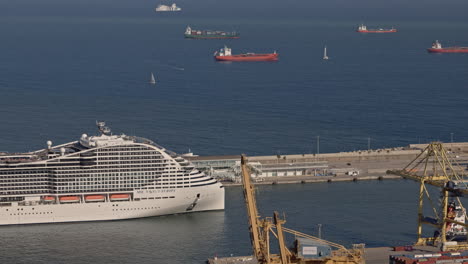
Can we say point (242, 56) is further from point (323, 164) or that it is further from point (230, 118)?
point (323, 164)

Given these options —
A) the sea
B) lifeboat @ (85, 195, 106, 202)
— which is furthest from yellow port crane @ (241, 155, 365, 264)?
lifeboat @ (85, 195, 106, 202)

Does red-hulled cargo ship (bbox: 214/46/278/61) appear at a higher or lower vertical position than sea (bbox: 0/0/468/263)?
higher

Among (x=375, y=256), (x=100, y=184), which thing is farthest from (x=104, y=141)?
(x=375, y=256)

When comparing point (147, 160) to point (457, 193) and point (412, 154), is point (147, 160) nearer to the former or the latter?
point (457, 193)

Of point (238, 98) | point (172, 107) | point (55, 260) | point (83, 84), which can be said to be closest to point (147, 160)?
point (55, 260)

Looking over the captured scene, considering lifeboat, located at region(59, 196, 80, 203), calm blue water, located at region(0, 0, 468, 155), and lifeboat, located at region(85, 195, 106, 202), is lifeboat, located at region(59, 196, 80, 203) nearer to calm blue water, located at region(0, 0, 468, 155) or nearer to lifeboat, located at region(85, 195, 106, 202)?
lifeboat, located at region(85, 195, 106, 202)

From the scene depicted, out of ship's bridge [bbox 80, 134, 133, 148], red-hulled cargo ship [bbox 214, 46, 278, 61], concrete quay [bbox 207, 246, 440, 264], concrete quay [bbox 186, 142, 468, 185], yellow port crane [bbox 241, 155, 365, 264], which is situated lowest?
concrete quay [bbox 207, 246, 440, 264]


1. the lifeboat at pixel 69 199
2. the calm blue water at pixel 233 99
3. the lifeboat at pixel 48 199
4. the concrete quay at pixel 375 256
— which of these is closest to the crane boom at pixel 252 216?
the concrete quay at pixel 375 256

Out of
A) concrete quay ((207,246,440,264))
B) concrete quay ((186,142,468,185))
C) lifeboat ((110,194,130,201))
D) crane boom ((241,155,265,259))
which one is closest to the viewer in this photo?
crane boom ((241,155,265,259))
